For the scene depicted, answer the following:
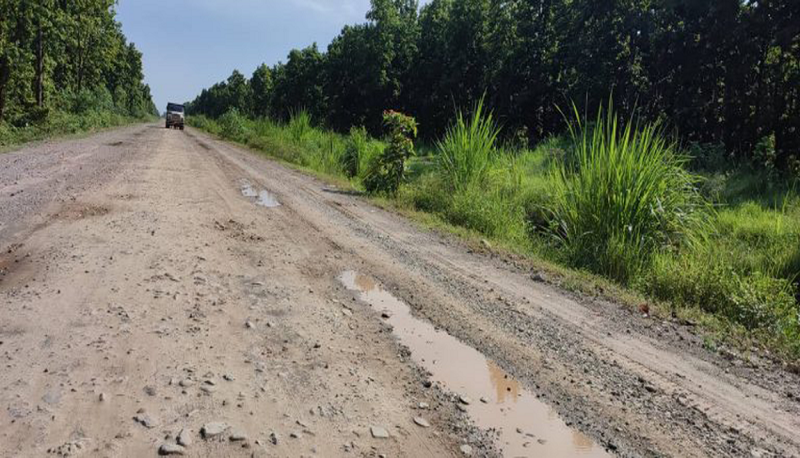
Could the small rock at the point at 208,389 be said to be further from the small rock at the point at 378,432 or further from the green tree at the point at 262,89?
the green tree at the point at 262,89

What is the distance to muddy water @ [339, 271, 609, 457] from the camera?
2559 mm

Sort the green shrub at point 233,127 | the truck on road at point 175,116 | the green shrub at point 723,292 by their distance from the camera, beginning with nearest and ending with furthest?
the green shrub at point 723,292
the green shrub at point 233,127
the truck on road at point 175,116

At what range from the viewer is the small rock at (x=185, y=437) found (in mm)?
2254

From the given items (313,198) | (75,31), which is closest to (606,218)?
(313,198)

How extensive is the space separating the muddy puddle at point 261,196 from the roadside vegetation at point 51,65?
460 inches

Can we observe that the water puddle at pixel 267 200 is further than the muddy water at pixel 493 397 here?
Yes

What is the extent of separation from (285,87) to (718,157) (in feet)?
163

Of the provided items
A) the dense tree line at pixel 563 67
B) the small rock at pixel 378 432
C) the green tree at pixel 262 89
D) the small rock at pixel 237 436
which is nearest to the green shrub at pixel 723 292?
the dense tree line at pixel 563 67

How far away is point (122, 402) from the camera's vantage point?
252cm

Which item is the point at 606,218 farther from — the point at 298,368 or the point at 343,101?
the point at 343,101

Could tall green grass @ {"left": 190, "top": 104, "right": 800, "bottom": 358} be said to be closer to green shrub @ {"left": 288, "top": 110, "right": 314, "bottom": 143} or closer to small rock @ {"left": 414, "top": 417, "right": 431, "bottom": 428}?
small rock @ {"left": 414, "top": 417, "right": 431, "bottom": 428}

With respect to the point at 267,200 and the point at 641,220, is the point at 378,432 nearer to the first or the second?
the point at 641,220

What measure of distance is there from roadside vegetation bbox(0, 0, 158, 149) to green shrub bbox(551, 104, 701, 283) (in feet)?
60.4

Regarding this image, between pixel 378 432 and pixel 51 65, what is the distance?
38.5 metres
